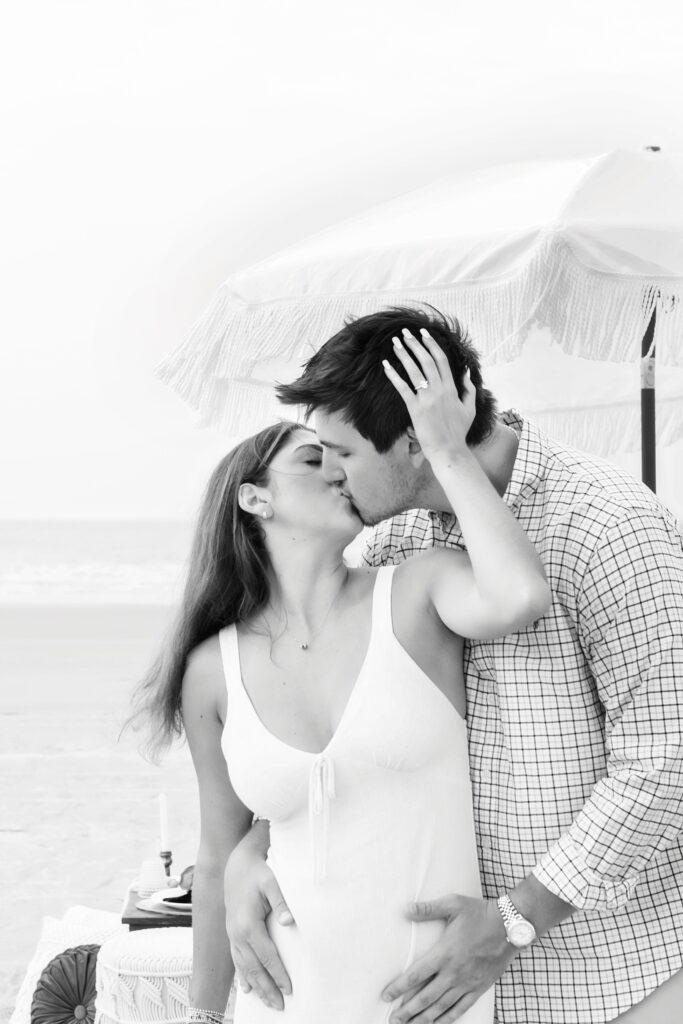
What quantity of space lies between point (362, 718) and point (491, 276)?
6.39ft

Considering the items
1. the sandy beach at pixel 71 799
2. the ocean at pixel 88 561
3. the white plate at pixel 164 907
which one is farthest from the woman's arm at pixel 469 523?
the ocean at pixel 88 561

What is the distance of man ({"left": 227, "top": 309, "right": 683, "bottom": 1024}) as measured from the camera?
171 cm

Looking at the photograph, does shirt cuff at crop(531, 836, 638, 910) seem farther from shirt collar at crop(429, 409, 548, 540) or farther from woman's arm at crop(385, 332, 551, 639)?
shirt collar at crop(429, 409, 548, 540)

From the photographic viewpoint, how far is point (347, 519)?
78.7 inches

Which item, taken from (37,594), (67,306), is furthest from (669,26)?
(37,594)

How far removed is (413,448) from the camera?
1889 mm

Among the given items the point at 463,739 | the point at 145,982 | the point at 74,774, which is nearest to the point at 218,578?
the point at 463,739

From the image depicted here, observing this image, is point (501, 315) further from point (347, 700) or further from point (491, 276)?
point (347, 700)

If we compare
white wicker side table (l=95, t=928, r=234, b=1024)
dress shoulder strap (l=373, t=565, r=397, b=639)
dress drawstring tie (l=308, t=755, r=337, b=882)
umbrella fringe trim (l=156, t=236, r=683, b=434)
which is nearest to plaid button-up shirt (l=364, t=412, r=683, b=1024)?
dress shoulder strap (l=373, t=565, r=397, b=639)

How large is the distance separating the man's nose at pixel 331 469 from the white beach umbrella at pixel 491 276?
149cm

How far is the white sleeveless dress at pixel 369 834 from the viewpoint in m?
1.79

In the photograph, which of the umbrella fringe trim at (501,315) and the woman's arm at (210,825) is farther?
the umbrella fringe trim at (501,315)

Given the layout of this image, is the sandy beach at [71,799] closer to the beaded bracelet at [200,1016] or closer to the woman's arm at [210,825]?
the woman's arm at [210,825]

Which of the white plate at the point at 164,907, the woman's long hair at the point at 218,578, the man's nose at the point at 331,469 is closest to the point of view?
the man's nose at the point at 331,469
